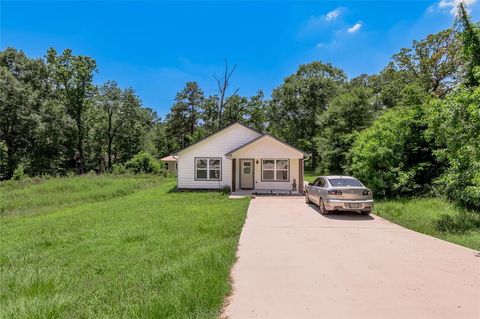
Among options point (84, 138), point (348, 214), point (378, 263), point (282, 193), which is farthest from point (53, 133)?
point (378, 263)

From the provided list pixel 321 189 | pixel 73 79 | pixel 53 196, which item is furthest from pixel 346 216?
pixel 73 79

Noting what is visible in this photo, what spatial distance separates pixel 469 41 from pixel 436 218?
5.75 meters

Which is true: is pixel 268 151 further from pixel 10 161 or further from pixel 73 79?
pixel 73 79

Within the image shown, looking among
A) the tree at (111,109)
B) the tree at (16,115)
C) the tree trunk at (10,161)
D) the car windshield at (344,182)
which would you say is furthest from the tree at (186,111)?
the car windshield at (344,182)

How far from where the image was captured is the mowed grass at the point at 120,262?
3.80 m

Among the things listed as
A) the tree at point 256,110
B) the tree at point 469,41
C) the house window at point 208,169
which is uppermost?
the tree at point 256,110

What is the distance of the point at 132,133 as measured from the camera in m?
48.4

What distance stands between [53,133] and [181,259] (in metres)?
36.7

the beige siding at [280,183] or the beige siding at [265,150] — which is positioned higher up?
the beige siding at [265,150]

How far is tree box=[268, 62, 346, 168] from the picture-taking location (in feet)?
129

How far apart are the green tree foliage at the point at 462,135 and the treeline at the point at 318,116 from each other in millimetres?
32

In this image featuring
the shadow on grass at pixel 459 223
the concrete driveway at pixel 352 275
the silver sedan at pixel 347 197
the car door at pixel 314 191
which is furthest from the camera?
the car door at pixel 314 191

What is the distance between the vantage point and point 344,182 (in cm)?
1090

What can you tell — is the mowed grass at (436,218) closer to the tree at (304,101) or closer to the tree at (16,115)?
the tree at (304,101)
